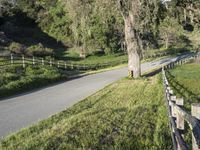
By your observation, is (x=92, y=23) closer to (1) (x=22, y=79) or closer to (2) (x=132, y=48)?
(2) (x=132, y=48)

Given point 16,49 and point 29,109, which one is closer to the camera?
point 29,109

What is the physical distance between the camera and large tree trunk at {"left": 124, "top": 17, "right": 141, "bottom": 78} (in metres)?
30.1

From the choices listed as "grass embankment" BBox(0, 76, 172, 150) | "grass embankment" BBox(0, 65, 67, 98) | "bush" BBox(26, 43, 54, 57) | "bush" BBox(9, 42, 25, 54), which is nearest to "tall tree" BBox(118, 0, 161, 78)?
"grass embankment" BBox(0, 65, 67, 98)

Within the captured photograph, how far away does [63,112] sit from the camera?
15.7m

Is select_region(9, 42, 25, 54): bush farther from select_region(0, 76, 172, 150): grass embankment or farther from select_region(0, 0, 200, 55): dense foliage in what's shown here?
select_region(0, 76, 172, 150): grass embankment

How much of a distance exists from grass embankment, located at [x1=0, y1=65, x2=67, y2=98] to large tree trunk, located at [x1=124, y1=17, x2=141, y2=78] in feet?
20.5

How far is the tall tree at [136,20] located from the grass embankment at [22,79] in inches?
256

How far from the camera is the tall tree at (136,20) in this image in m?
28.2

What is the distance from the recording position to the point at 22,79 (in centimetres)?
2892

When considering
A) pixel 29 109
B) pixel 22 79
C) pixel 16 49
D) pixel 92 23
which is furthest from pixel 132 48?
pixel 92 23

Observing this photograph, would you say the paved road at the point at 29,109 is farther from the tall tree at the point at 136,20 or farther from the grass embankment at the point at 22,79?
the tall tree at the point at 136,20

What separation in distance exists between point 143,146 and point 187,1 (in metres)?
23.3

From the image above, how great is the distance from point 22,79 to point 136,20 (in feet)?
28.4

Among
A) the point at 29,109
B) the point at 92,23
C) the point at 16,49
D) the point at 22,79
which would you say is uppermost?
the point at 92,23
